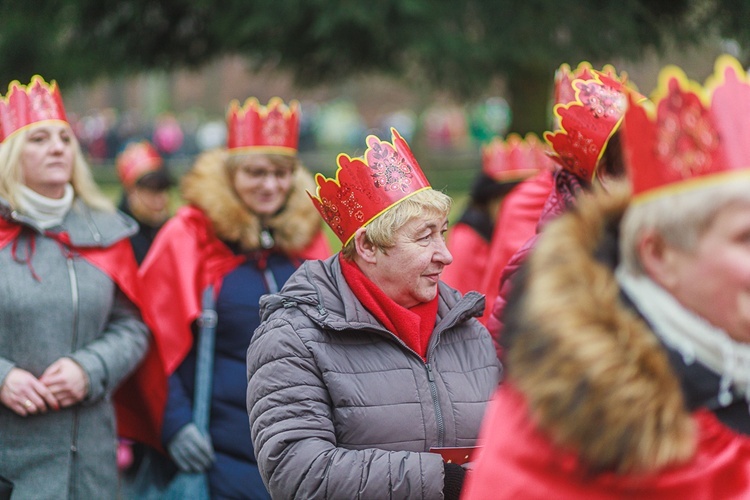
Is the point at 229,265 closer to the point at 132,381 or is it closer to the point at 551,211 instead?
the point at 132,381

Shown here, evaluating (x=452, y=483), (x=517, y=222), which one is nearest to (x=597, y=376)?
(x=452, y=483)

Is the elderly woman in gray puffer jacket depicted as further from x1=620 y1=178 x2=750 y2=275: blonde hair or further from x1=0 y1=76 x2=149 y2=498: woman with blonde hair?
x1=0 y1=76 x2=149 y2=498: woman with blonde hair

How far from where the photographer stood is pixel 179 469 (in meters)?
4.95

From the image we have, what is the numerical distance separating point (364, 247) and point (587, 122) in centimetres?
104

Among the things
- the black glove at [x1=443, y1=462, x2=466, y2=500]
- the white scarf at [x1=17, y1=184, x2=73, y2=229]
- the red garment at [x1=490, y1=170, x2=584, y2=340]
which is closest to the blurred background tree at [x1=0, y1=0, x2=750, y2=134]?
the white scarf at [x1=17, y1=184, x2=73, y2=229]

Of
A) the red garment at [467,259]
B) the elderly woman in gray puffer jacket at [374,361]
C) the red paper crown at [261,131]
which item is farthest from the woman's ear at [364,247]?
the red garment at [467,259]

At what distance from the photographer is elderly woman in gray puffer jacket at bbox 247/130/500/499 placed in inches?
118

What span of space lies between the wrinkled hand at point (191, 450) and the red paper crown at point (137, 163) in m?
3.85

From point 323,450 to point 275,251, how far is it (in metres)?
2.33

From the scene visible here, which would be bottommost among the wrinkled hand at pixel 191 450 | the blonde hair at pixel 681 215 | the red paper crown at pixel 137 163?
the wrinkled hand at pixel 191 450

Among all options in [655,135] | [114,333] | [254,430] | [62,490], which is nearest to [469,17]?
[114,333]

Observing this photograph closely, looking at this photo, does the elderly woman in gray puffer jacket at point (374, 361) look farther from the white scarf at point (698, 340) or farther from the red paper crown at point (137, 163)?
the red paper crown at point (137, 163)

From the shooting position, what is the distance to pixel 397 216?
343 cm

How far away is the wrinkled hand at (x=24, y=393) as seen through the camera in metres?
4.37
